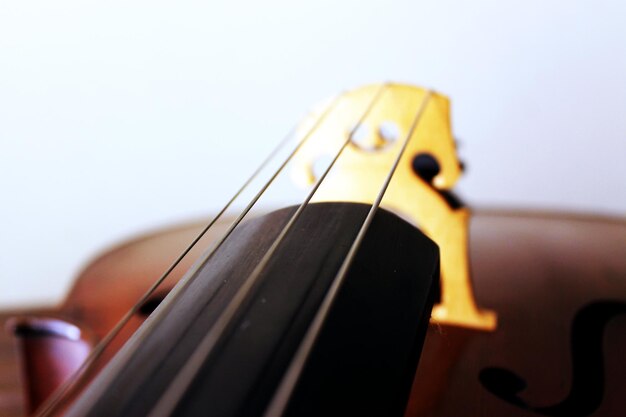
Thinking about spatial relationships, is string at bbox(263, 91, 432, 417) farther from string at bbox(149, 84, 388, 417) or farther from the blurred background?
the blurred background

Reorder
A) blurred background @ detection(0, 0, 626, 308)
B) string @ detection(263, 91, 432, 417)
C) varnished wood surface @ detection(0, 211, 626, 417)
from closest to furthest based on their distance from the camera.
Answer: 1. string @ detection(263, 91, 432, 417)
2. varnished wood surface @ detection(0, 211, 626, 417)
3. blurred background @ detection(0, 0, 626, 308)

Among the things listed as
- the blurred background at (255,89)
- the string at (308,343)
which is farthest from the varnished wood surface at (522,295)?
the blurred background at (255,89)

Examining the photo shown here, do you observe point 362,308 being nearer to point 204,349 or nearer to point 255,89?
point 204,349

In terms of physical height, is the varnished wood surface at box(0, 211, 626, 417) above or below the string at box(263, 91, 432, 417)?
below

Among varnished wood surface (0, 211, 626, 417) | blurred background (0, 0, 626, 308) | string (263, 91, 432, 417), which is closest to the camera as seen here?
string (263, 91, 432, 417)

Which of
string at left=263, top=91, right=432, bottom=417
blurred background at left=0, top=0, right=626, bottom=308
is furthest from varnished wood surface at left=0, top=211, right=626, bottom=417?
blurred background at left=0, top=0, right=626, bottom=308

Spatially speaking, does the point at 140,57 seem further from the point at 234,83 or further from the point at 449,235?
the point at 449,235

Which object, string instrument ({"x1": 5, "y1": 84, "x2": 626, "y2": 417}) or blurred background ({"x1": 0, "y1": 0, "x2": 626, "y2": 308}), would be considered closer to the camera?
string instrument ({"x1": 5, "y1": 84, "x2": 626, "y2": 417})

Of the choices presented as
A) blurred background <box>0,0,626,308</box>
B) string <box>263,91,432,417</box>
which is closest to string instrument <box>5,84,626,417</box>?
string <box>263,91,432,417</box>
